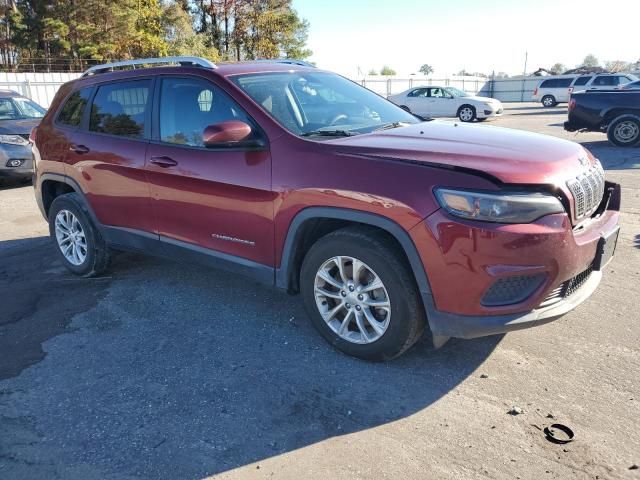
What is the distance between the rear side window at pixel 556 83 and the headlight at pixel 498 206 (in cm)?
3182

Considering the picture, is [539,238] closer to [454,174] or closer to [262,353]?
[454,174]

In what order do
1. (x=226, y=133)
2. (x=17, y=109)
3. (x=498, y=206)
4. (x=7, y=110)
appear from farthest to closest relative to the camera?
(x=17, y=109) < (x=7, y=110) < (x=226, y=133) < (x=498, y=206)

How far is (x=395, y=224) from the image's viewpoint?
300 centimetres

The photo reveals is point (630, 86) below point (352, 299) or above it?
above

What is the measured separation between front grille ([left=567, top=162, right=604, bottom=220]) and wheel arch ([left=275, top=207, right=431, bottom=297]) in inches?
37.0

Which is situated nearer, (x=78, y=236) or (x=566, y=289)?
(x=566, y=289)

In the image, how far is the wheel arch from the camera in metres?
3.00

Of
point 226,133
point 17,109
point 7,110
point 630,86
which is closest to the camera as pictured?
point 226,133

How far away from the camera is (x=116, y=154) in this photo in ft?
14.8

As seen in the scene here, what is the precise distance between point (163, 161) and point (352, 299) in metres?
1.85

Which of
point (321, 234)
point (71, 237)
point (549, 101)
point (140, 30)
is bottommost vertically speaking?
point (71, 237)

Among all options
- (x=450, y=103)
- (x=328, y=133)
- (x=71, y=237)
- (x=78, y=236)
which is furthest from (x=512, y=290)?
(x=450, y=103)

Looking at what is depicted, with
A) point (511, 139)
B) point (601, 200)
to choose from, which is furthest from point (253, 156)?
point (601, 200)

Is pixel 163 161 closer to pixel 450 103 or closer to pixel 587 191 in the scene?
pixel 587 191
